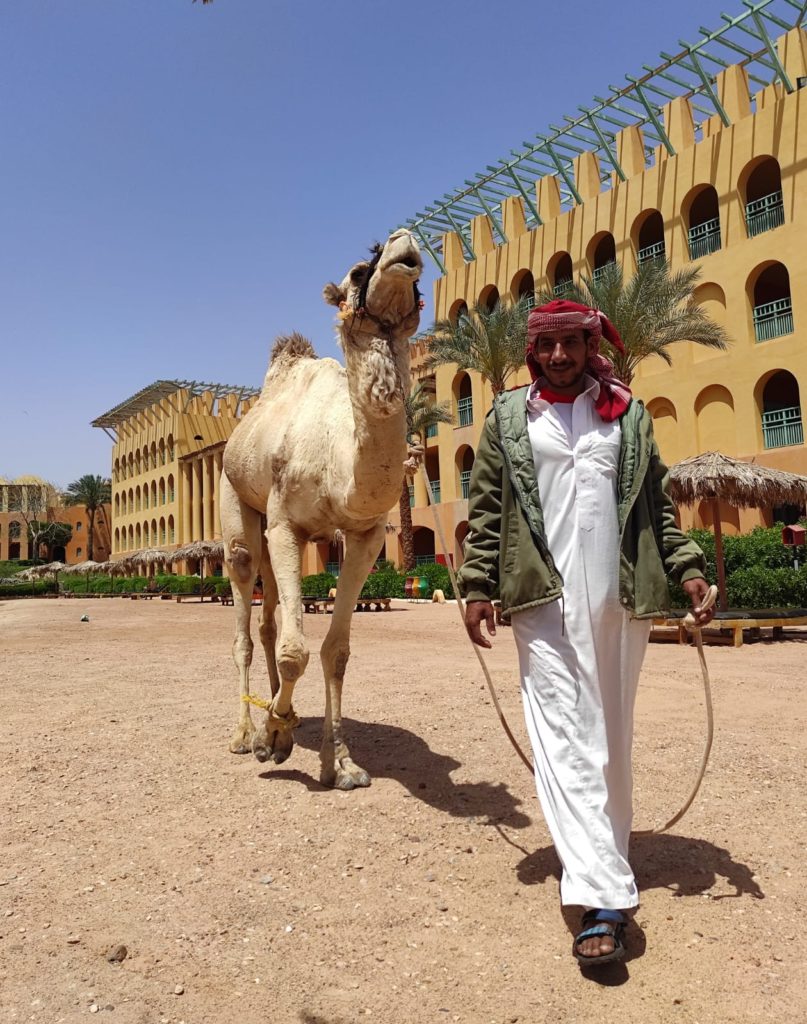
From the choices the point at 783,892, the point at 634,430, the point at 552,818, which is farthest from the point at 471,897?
the point at 634,430

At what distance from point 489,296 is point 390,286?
29543 mm

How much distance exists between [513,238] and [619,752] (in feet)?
97.4

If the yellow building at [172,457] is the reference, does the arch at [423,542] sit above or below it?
below

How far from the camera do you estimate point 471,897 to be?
10.2ft

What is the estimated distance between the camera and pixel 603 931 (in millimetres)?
2561

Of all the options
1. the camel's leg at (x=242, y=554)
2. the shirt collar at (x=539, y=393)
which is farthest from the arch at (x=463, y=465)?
the shirt collar at (x=539, y=393)

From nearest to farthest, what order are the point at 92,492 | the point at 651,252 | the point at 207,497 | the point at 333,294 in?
1. the point at 333,294
2. the point at 651,252
3. the point at 207,497
4. the point at 92,492

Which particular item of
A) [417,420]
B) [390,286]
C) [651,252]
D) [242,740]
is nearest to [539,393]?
[390,286]

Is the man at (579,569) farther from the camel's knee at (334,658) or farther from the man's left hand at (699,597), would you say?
the camel's knee at (334,658)

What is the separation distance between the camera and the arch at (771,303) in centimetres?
2184

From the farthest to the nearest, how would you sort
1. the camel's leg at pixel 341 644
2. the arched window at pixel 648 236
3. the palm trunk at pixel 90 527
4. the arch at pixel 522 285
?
the palm trunk at pixel 90 527, the arch at pixel 522 285, the arched window at pixel 648 236, the camel's leg at pixel 341 644

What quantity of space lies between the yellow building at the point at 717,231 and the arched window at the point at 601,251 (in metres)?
0.06

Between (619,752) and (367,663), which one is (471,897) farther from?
(367,663)

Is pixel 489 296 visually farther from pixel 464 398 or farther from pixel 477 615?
pixel 477 615
